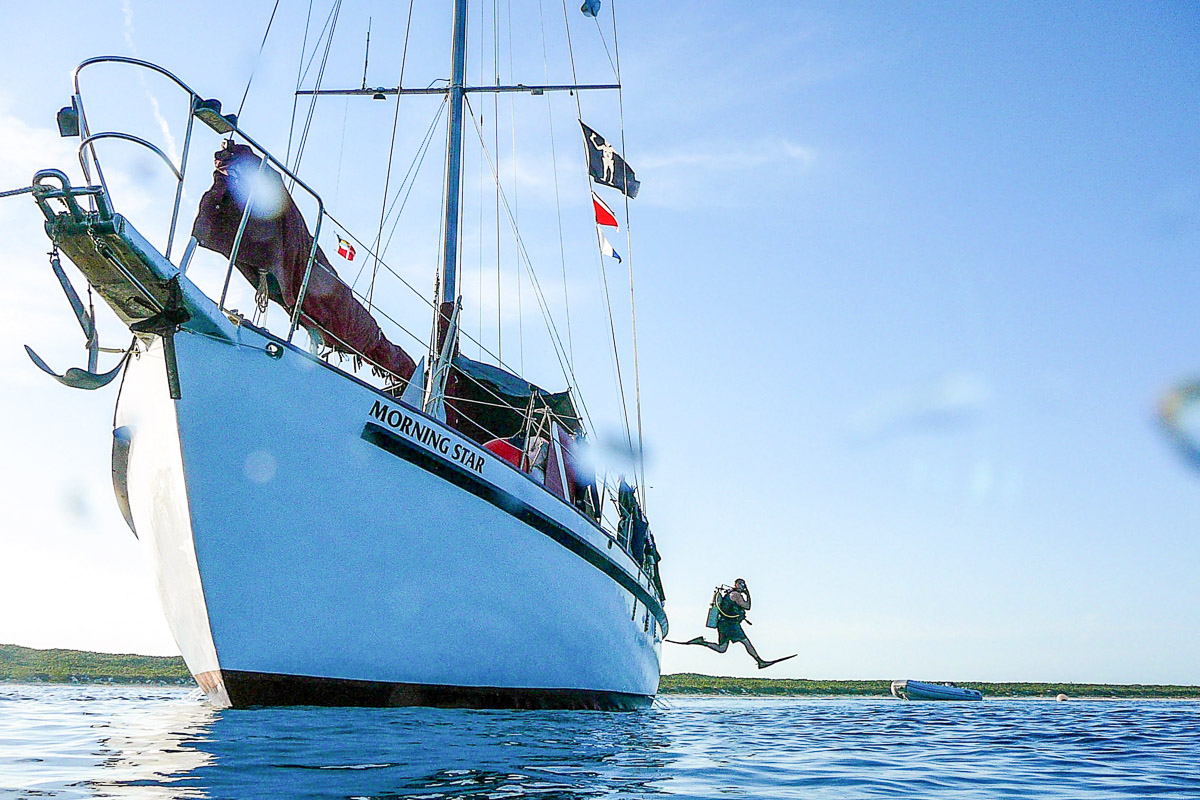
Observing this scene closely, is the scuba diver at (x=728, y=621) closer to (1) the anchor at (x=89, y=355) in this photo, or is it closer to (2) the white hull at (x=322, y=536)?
(2) the white hull at (x=322, y=536)

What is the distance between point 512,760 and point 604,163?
41.4 ft

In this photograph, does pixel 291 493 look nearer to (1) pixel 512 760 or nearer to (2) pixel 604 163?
(1) pixel 512 760

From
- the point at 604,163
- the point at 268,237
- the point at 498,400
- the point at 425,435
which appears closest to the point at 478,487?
the point at 425,435

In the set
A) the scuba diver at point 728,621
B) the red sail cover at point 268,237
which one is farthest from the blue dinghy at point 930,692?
the red sail cover at point 268,237

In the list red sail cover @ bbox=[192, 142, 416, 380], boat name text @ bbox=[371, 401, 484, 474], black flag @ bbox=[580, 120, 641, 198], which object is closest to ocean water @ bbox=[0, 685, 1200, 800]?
boat name text @ bbox=[371, 401, 484, 474]

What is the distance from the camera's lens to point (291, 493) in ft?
26.2

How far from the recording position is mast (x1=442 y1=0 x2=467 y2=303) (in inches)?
560

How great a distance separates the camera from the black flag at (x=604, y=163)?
52.2ft

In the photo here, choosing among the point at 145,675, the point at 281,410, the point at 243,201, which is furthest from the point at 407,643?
the point at 145,675

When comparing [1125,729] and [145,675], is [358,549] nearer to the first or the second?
[1125,729]

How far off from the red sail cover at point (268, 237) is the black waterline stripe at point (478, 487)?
1.75 meters

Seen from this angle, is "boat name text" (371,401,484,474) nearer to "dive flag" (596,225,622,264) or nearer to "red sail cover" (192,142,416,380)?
"red sail cover" (192,142,416,380)

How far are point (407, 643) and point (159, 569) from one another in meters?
3.14

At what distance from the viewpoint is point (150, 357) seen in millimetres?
7875
